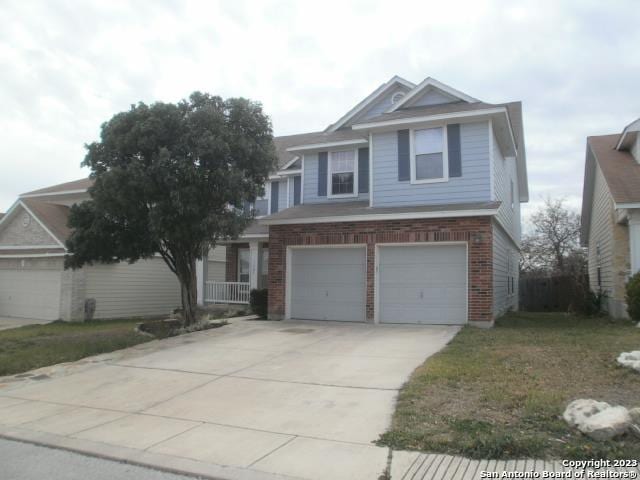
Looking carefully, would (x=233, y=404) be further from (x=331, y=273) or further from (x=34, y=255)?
(x=34, y=255)

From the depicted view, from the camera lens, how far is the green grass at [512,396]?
4785mm

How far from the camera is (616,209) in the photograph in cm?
1378

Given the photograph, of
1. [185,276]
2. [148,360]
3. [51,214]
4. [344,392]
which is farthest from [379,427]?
[51,214]

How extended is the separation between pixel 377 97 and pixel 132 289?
42.3 ft

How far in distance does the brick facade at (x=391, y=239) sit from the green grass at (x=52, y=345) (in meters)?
4.24

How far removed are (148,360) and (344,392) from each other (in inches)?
184

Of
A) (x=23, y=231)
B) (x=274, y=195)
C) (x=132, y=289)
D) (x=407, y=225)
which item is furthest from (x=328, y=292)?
(x=23, y=231)

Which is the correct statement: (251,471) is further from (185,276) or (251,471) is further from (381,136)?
(381,136)

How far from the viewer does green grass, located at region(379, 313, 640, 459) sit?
4785 millimetres

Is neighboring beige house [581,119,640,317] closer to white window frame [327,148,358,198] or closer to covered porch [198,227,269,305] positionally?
white window frame [327,148,358,198]

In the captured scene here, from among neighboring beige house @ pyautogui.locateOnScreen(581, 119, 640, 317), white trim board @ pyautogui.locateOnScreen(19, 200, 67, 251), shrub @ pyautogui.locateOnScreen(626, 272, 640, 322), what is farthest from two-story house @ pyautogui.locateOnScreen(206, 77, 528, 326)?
white trim board @ pyautogui.locateOnScreen(19, 200, 67, 251)

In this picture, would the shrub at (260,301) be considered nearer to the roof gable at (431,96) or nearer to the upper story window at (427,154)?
the upper story window at (427,154)

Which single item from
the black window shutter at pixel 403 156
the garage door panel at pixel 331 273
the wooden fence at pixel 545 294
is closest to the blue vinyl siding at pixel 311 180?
the garage door panel at pixel 331 273

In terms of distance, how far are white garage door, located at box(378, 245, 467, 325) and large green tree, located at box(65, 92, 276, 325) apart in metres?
4.13
